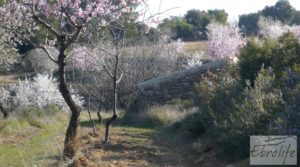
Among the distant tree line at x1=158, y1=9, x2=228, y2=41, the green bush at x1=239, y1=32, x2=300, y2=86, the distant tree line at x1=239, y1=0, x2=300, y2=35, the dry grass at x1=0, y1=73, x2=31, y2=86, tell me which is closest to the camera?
the green bush at x1=239, y1=32, x2=300, y2=86

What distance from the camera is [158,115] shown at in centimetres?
1570

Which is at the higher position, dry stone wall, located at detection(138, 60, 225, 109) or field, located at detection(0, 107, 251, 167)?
dry stone wall, located at detection(138, 60, 225, 109)

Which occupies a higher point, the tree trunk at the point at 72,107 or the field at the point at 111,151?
the tree trunk at the point at 72,107

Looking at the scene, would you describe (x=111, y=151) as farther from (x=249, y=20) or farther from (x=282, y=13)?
(x=249, y=20)

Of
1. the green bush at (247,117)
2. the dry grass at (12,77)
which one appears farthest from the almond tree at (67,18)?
the dry grass at (12,77)

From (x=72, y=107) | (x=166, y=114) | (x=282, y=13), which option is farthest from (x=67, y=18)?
(x=282, y=13)

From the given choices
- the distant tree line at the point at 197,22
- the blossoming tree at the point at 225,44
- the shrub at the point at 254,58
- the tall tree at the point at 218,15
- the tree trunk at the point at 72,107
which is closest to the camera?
the tree trunk at the point at 72,107

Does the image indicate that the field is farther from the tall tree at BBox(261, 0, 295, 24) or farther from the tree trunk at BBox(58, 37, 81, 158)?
the tall tree at BBox(261, 0, 295, 24)

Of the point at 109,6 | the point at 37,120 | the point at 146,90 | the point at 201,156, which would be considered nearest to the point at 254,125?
the point at 201,156

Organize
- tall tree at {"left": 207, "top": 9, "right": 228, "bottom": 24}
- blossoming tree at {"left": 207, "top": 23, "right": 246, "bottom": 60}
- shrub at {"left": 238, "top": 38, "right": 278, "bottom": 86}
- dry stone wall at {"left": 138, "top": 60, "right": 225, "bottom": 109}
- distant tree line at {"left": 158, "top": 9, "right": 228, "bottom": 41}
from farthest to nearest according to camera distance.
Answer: tall tree at {"left": 207, "top": 9, "right": 228, "bottom": 24} → distant tree line at {"left": 158, "top": 9, "right": 228, "bottom": 41} → blossoming tree at {"left": 207, "top": 23, "right": 246, "bottom": 60} → dry stone wall at {"left": 138, "top": 60, "right": 225, "bottom": 109} → shrub at {"left": 238, "top": 38, "right": 278, "bottom": 86}

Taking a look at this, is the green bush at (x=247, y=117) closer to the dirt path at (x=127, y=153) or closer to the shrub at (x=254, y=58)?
the dirt path at (x=127, y=153)

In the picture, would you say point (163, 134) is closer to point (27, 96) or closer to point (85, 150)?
point (85, 150)

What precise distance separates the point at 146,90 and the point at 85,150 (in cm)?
1049

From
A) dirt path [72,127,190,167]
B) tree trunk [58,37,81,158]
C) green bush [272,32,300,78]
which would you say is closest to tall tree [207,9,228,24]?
green bush [272,32,300,78]
